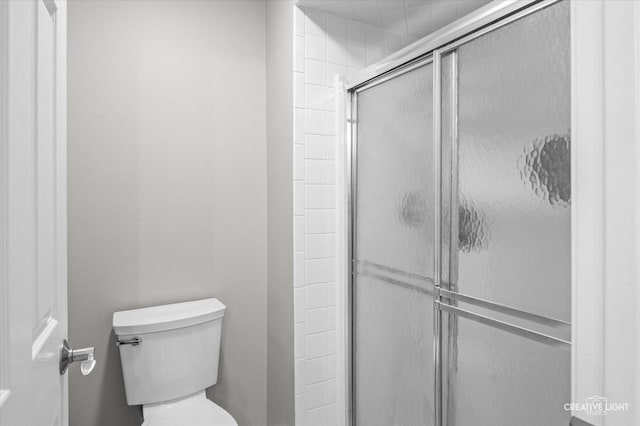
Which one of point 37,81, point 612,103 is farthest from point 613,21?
point 37,81

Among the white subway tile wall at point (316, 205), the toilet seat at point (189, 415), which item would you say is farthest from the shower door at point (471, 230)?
the toilet seat at point (189, 415)

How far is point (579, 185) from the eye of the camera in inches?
30.0

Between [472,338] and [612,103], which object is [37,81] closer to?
[612,103]

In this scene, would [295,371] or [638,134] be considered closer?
[638,134]

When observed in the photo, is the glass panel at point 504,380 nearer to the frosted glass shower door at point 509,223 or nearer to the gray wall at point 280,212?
the frosted glass shower door at point 509,223

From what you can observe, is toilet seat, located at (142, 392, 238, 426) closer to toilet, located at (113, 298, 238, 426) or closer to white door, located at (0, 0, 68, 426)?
toilet, located at (113, 298, 238, 426)

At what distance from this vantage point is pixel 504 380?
0.98 m

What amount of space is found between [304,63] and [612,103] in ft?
3.86

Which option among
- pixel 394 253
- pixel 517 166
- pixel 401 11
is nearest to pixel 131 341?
pixel 394 253

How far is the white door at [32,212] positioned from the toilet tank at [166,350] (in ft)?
1.97

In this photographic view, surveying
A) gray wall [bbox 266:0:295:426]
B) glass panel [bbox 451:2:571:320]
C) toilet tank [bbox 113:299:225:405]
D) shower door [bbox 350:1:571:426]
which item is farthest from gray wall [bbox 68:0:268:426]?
glass panel [bbox 451:2:571:320]

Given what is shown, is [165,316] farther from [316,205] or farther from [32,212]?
[32,212]

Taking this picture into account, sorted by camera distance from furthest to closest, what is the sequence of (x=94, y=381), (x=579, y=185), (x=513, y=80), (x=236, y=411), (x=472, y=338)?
(x=236, y=411)
(x=94, y=381)
(x=472, y=338)
(x=513, y=80)
(x=579, y=185)

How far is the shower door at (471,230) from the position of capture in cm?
86
